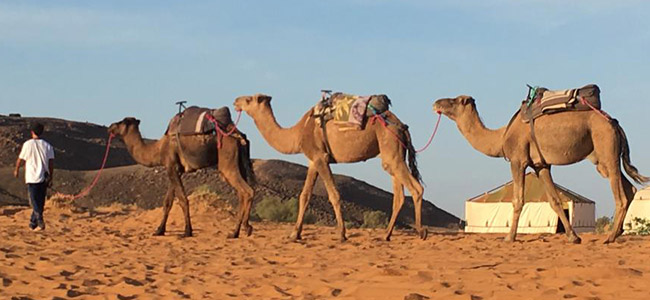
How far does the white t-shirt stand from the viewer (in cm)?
1393

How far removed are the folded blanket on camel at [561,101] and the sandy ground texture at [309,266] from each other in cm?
188

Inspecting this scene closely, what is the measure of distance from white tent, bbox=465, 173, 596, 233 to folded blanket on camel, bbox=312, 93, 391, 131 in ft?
47.3

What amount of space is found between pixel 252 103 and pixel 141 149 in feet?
6.51

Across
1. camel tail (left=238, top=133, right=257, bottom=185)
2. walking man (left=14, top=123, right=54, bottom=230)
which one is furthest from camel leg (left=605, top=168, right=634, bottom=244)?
walking man (left=14, top=123, right=54, bottom=230)

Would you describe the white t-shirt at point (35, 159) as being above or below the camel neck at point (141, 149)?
below

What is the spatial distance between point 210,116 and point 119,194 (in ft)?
84.1

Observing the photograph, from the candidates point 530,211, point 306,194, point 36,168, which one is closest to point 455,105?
point 306,194

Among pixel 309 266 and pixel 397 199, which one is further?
pixel 397 199

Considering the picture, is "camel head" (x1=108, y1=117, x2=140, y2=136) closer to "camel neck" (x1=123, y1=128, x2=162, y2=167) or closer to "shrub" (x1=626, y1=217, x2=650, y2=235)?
"camel neck" (x1=123, y1=128, x2=162, y2=167)

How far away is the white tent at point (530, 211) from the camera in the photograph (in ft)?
89.7

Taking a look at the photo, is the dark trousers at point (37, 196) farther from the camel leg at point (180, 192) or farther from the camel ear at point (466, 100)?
the camel ear at point (466, 100)

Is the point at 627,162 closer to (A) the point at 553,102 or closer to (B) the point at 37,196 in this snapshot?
(A) the point at 553,102

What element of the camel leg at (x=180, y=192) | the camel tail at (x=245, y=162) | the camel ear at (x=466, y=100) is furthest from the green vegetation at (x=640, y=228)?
the camel leg at (x=180, y=192)

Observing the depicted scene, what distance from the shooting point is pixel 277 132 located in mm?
14523
